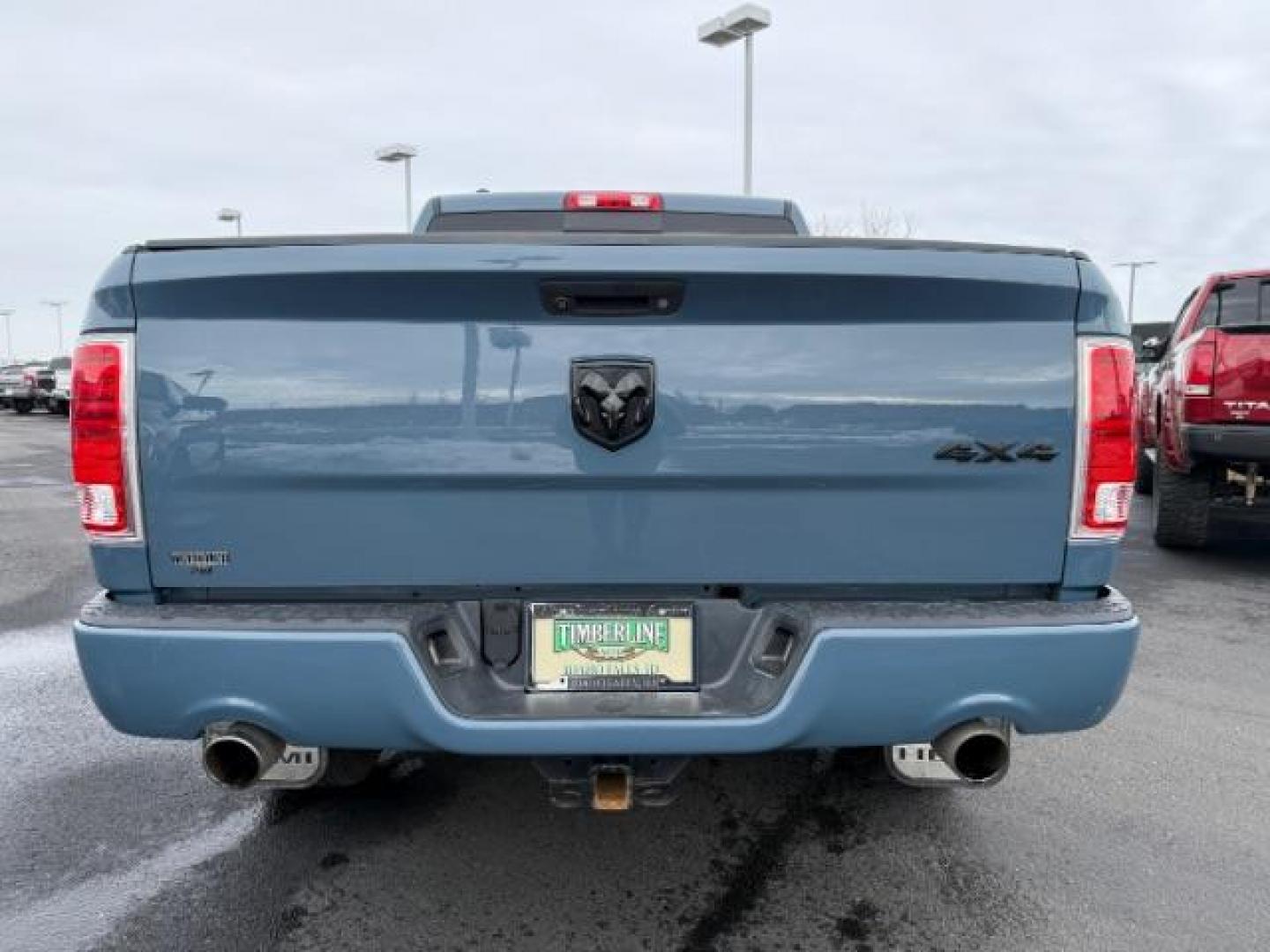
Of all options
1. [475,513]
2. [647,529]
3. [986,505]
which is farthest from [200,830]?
[986,505]

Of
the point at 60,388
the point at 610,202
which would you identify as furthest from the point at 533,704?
the point at 60,388

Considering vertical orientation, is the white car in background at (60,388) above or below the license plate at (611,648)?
above

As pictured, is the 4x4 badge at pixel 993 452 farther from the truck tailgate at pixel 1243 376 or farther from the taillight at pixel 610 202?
the truck tailgate at pixel 1243 376

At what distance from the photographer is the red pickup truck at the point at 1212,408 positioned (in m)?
6.00

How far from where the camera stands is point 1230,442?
20.0 feet

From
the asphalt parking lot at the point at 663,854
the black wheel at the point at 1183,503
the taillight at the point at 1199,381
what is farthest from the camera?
the black wheel at the point at 1183,503

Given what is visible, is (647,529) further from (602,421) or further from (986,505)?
(986,505)

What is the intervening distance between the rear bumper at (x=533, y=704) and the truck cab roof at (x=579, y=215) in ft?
8.31

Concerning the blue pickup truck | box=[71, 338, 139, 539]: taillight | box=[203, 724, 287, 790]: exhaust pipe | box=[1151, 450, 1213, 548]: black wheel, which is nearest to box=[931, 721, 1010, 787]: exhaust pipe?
the blue pickup truck

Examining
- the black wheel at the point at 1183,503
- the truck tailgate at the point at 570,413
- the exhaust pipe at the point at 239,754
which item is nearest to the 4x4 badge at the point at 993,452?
the truck tailgate at the point at 570,413

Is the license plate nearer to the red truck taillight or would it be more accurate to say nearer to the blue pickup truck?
the blue pickup truck

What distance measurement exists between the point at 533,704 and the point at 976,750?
3.44ft

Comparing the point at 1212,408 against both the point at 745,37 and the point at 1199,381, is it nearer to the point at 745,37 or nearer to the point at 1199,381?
the point at 1199,381

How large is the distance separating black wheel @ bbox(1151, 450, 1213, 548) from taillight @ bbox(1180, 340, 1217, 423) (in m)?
0.62
